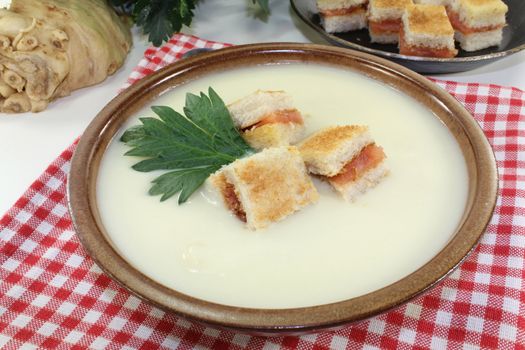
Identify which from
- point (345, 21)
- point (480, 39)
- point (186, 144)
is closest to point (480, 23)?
point (480, 39)

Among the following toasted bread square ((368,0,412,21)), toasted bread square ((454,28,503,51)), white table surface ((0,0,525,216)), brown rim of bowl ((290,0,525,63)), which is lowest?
white table surface ((0,0,525,216))

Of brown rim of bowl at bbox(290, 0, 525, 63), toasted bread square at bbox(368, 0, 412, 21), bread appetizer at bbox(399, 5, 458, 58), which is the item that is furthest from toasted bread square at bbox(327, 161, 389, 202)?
toasted bread square at bbox(368, 0, 412, 21)

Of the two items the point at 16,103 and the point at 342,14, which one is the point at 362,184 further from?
the point at 16,103

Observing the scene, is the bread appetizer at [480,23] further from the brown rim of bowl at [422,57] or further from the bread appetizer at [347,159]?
the bread appetizer at [347,159]

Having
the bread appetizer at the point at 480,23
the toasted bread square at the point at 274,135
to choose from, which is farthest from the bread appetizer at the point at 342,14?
the toasted bread square at the point at 274,135

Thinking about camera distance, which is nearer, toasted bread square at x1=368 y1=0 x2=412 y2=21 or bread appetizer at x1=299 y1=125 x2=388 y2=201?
bread appetizer at x1=299 y1=125 x2=388 y2=201

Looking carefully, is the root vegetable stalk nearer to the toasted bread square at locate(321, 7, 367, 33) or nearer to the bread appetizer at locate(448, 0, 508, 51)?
the toasted bread square at locate(321, 7, 367, 33)
